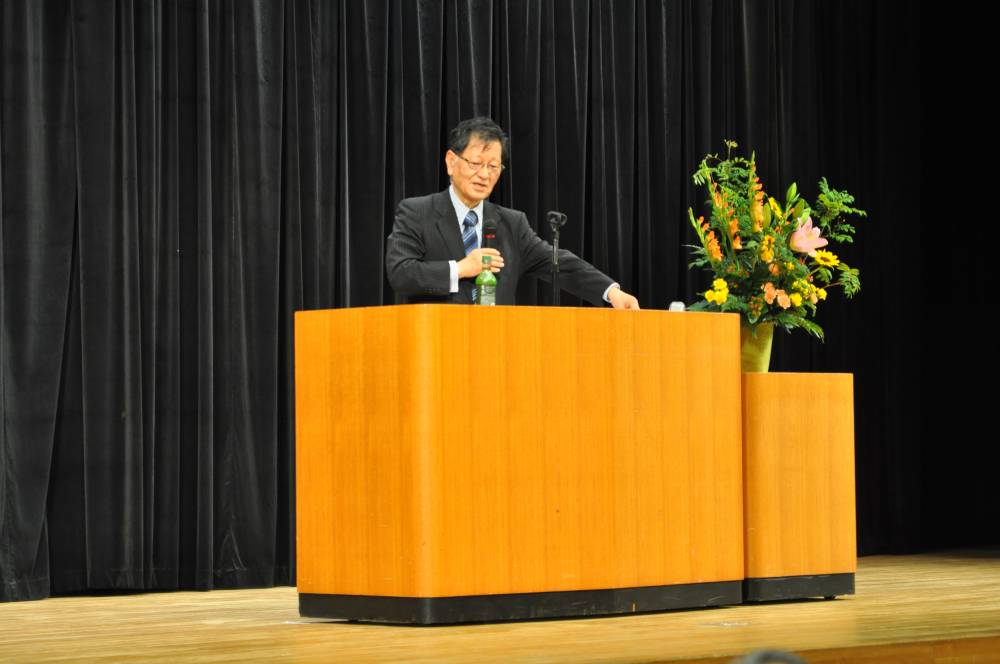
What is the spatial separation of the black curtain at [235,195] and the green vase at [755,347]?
1.76 metres

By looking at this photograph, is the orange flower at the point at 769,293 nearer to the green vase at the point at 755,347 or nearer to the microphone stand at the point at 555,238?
the green vase at the point at 755,347

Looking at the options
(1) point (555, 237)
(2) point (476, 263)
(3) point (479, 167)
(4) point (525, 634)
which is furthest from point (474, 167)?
(4) point (525, 634)

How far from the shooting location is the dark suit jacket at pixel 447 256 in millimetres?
4258

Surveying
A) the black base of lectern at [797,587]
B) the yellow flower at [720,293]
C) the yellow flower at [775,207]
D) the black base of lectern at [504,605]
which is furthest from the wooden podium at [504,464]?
the yellow flower at [775,207]

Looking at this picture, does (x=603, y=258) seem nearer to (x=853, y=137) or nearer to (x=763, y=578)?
(x=853, y=137)

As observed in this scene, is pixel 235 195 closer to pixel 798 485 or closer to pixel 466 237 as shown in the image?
pixel 466 237

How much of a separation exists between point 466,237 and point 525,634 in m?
1.40

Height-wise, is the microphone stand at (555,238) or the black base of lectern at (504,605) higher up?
the microphone stand at (555,238)

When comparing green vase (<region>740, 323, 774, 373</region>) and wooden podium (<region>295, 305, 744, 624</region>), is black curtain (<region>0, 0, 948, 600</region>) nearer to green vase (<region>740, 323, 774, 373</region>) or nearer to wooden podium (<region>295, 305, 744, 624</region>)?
wooden podium (<region>295, 305, 744, 624</region>)

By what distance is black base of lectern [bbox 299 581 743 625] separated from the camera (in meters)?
3.75

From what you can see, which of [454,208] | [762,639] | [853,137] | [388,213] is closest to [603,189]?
[388,213]

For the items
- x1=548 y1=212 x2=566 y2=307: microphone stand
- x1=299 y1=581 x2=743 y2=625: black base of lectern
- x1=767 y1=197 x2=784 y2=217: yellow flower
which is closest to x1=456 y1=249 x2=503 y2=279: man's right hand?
x1=548 y1=212 x2=566 y2=307: microphone stand

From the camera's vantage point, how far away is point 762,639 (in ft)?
11.6

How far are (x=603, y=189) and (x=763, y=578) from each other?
2.54 m
